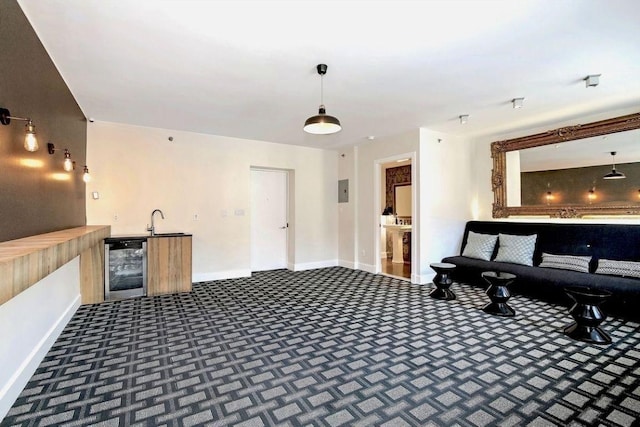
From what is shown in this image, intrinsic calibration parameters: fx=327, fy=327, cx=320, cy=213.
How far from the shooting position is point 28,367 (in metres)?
2.41

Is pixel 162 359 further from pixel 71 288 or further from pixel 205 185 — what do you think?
pixel 205 185

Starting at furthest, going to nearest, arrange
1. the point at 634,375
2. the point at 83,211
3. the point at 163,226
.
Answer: the point at 163,226 < the point at 83,211 < the point at 634,375

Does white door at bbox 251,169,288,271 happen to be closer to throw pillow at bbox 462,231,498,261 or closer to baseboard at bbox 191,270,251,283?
baseboard at bbox 191,270,251,283

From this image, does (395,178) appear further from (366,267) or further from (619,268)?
(619,268)

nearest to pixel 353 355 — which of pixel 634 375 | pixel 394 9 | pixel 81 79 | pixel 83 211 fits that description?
pixel 634 375

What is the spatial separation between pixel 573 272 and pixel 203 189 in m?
5.74

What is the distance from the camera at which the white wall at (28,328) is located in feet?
6.93

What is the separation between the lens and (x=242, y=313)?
13.0 feet

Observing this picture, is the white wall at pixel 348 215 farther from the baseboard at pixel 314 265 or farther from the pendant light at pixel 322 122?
the pendant light at pixel 322 122

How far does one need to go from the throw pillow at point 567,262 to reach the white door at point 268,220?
465 centimetres

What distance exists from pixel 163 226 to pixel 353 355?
404 cm

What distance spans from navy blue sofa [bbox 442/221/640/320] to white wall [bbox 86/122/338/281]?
10.5 ft

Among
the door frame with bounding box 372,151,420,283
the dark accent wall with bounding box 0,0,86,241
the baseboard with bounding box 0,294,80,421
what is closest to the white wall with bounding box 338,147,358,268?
the door frame with bounding box 372,151,420,283

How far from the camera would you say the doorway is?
311 inches
